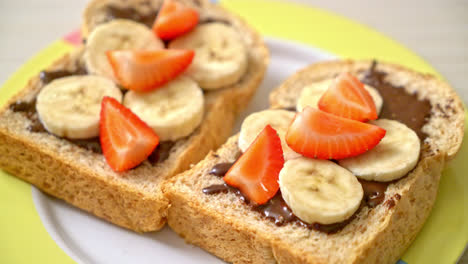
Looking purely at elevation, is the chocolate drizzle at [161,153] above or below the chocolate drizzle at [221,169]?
below

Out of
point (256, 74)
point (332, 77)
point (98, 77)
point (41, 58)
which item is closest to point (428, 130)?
point (332, 77)

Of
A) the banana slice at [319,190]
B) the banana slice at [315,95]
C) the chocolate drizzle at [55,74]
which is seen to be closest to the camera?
the banana slice at [319,190]

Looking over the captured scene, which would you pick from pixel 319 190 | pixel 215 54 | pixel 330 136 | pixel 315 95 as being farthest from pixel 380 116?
pixel 215 54

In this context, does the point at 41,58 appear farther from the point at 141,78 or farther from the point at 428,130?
the point at 428,130

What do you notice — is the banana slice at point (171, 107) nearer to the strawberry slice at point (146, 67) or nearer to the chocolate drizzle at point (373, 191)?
the strawberry slice at point (146, 67)

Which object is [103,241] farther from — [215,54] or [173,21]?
[173,21]

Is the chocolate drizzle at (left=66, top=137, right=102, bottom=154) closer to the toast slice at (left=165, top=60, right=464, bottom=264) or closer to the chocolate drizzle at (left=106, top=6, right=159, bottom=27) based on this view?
the toast slice at (left=165, top=60, right=464, bottom=264)

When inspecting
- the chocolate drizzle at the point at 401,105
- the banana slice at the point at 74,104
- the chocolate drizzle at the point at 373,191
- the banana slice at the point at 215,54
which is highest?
the chocolate drizzle at the point at 401,105

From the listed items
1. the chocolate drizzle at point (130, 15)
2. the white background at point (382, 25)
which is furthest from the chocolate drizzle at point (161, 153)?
the white background at point (382, 25)
